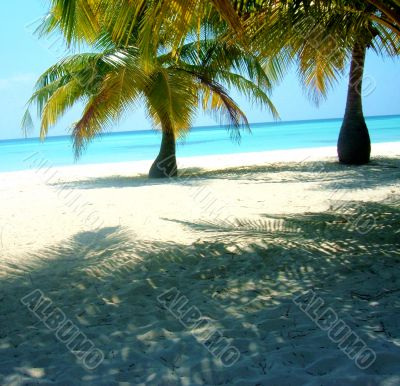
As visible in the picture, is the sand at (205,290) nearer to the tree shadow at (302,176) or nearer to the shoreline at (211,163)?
the tree shadow at (302,176)

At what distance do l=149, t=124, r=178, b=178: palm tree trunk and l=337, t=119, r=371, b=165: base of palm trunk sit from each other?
3.82m

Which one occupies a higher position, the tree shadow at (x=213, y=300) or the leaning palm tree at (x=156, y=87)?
the leaning palm tree at (x=156, y=87)

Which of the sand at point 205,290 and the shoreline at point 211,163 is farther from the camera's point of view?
the shoreline at point 211,163

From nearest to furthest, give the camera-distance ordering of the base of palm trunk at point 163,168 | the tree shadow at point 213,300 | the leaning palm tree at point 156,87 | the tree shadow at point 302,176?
the tree shadow at point 213,300 → the tree shadow at point 302,176 → the leaning palm tree at point 156,87 → the base of palm trunk at point 163,168

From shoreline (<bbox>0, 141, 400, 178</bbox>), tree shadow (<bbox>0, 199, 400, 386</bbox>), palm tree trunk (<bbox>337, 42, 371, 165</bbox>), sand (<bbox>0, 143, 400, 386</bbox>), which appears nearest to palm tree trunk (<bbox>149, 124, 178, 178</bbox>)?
shoreline (<bbox>0, 141, 400, 178</bbox>)

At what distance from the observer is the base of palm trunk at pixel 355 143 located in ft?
32.8

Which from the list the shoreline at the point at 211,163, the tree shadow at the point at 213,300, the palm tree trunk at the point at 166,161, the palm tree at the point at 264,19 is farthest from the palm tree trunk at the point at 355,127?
the tree shadow at the point at 213,300

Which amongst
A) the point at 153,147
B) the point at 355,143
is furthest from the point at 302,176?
the point at 153,147

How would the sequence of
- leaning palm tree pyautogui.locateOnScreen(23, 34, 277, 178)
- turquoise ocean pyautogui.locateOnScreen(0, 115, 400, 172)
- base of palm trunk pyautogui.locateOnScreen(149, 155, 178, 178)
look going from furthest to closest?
1. turquoise ocean pyautogui.locateOnScreen(0, 115, 400, 172)
2. base of palm trunk pyautogui.locateOnScreen(149, 155, 178, 178)
3. leaning palm tree pyautogui.locateOnScreen(23, 34, 277, 178)

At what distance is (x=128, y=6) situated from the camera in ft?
12.8

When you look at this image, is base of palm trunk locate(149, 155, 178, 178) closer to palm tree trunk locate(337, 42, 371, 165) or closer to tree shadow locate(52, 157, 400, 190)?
tree shadow locate(52, 157, 400, 190)

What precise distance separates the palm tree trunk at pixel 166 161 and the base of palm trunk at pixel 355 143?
3.82 metres

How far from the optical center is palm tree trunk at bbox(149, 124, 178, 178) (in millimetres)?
9844

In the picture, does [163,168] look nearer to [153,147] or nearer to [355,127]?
[355,127]
